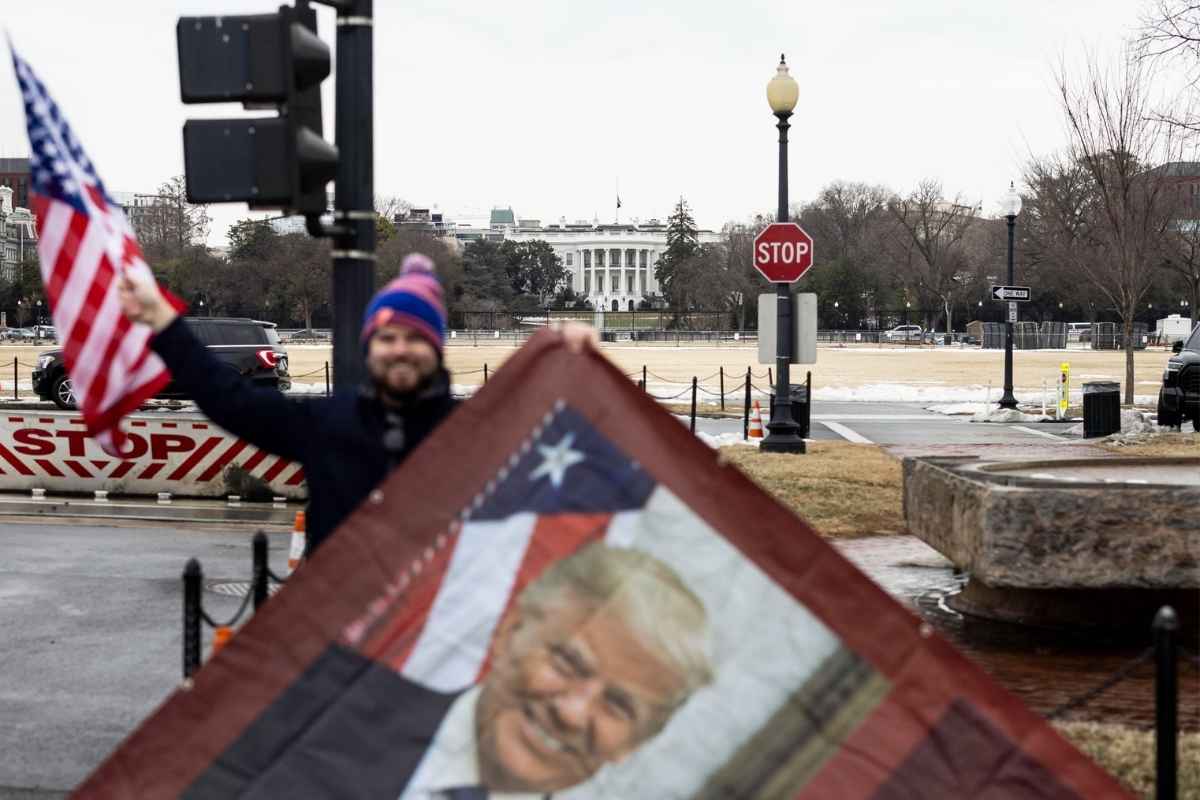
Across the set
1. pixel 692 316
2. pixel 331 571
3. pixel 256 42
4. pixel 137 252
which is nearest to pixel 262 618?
pixel 331 571

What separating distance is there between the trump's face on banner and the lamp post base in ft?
51.6

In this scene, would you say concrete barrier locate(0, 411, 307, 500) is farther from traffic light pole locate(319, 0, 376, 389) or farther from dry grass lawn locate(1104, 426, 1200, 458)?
traffic light pole locate(319, 0, 376, 389)

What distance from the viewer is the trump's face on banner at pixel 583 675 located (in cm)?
375

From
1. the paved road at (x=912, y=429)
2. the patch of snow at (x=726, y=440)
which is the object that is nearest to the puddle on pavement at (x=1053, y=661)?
the patch of snow at (x=726, y=440)

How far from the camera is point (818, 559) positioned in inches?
152

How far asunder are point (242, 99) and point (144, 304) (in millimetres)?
1515

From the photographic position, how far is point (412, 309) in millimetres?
4039

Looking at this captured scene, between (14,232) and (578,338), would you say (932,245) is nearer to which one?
(14,232)

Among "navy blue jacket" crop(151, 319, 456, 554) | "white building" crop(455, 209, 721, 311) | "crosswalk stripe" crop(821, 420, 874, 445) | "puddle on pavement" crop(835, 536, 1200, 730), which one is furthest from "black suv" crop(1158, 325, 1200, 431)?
"white building" crop(455, 209, 721, 311)

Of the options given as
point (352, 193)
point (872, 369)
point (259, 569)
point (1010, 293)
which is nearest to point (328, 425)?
point (259, 569)

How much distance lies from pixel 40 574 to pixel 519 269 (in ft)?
500

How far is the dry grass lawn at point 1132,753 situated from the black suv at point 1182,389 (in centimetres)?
1806

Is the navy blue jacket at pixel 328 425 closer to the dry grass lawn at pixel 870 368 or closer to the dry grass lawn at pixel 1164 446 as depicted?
the dry grass lawn at pixel 1164 446

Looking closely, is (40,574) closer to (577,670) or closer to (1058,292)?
(577,670)
